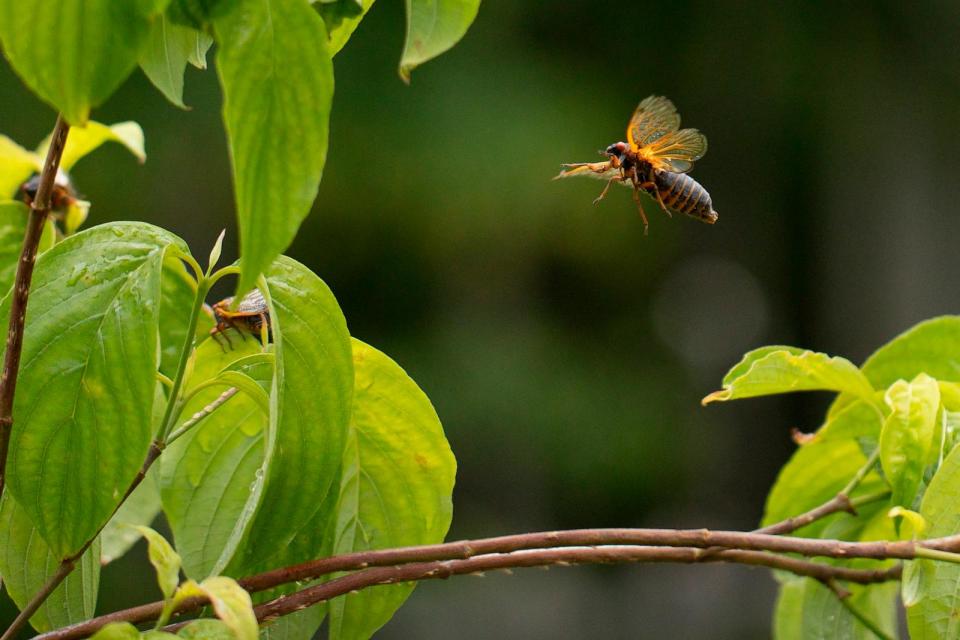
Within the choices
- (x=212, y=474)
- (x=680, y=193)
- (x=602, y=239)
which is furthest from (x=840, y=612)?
(x=602, y=239)

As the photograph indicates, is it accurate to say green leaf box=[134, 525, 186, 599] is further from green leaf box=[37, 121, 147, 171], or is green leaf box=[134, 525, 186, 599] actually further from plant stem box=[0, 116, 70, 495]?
green leaf box=[37, 121, 147, 171]

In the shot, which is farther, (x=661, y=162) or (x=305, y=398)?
(x=661, y=162)

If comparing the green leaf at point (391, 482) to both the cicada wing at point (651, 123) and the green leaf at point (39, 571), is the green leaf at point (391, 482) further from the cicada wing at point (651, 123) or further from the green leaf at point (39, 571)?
the cicada wing at point (651, 123)

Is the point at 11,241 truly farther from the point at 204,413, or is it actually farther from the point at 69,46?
the point at 69,46

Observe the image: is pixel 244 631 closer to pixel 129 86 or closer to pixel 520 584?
pixel 129 86

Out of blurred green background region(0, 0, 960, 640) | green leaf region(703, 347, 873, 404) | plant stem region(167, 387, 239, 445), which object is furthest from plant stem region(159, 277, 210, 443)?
blurred green background region(0, 0, 960, 640)

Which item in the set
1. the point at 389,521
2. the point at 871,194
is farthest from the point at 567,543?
the point at 871,194
